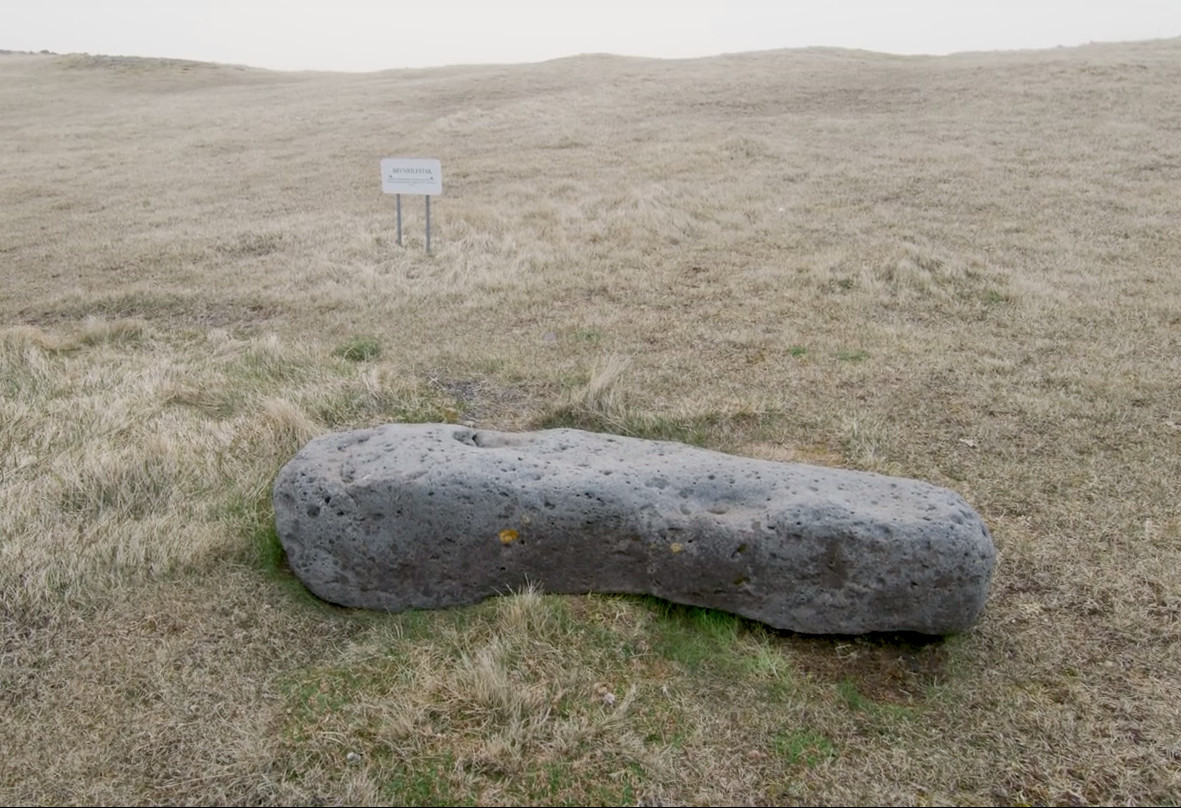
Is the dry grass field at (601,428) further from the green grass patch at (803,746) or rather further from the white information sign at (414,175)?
the white information sign at (414,175)

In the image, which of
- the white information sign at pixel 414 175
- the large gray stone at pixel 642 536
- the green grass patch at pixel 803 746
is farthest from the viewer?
the white information sign at pixel 414 175

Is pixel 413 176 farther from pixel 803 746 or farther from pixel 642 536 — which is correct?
pixel 803 746

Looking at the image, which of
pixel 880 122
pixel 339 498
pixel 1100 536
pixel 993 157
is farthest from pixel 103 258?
pixel 880 122

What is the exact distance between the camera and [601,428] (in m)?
5.78

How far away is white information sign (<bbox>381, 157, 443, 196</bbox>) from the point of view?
10859 millimetres

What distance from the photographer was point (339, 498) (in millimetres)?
3836

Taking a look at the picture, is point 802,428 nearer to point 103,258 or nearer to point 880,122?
point 103,258

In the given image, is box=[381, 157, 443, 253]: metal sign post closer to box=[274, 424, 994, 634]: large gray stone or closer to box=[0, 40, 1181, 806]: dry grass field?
box=[0, 40, 1181, 806]: dry grass field

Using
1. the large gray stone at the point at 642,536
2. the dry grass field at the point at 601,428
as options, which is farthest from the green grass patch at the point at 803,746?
the large gray stone at the point at 642,536

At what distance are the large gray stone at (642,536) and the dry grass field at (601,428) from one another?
143mm

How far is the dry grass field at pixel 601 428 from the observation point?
3113 mm

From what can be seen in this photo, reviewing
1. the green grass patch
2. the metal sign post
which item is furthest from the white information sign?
the green grass patch

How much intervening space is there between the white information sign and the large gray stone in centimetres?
748

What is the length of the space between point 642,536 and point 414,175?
8.25m
